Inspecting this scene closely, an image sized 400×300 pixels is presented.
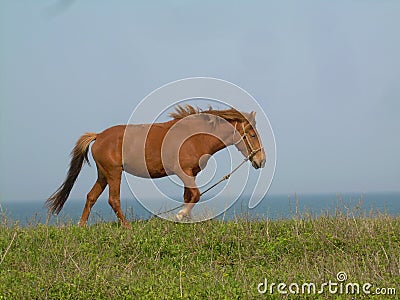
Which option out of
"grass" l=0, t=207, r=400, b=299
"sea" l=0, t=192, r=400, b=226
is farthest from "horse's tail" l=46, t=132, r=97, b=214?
"grass" l=0, t=207, r=400, b=299

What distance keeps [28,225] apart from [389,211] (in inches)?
246

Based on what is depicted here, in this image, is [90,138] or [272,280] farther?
[90,138]

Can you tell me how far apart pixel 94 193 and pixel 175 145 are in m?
1.75

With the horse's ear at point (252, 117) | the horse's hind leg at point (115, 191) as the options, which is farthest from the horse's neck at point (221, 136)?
the horse's hind leg at point (115, 191)

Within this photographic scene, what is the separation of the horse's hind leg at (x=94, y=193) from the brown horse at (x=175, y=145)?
18 millimetres

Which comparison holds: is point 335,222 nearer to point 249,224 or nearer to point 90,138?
point 249,224

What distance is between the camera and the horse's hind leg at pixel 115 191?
418 inches

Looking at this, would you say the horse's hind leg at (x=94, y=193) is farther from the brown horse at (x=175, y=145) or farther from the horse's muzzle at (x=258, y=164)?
the horse's muzzle at (x=258, y=164)

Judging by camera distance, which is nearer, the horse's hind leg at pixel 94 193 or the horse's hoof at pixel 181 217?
the horse's hoof at pixel 181 217

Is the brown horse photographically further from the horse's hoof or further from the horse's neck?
the horse's hoof

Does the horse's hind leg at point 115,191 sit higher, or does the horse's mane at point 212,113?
the horse's mane at point 212,113

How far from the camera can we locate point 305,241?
8750mm

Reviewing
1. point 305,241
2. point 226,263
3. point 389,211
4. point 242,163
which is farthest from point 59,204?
point 389,211

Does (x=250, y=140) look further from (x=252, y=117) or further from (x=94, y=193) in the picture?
(x=94, y=193)
